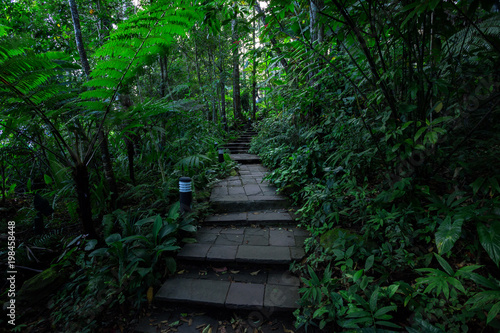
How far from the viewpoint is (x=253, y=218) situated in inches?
119

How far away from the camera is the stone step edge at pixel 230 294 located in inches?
69.7

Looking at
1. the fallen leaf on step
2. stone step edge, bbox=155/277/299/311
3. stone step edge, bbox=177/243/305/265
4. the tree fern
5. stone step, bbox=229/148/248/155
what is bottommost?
stone step edge, bbox=155/277/299/311

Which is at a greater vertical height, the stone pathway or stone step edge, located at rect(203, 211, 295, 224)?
stone step edge, located at rect(203, 211, 295, 224)

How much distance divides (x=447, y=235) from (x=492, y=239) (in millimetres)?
179

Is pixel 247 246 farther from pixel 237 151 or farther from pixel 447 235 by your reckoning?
pixel 237 151

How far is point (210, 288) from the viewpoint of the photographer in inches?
78.0

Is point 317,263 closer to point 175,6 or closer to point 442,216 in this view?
point 442,216

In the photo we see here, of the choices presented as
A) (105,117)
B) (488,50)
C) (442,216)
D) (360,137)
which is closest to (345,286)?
(442,216)

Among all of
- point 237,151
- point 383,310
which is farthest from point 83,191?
point 237,151

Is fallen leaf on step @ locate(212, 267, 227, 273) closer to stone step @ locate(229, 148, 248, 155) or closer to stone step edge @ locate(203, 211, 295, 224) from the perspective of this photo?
stone step edge @ locate(203, 211, 295, 224)

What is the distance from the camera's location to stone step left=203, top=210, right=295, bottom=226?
291 cm

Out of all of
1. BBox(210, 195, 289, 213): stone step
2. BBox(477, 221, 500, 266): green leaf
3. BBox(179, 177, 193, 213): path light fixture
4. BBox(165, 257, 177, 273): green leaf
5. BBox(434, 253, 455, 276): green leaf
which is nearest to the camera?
BBox(477, 221, 500, 266): green leaf

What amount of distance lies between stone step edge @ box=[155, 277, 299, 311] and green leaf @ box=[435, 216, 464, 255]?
3.71ft

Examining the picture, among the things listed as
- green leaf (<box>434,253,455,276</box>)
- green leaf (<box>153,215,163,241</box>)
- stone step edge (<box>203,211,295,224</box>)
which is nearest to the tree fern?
green leaf (<box>434,253,455,276</box>)
